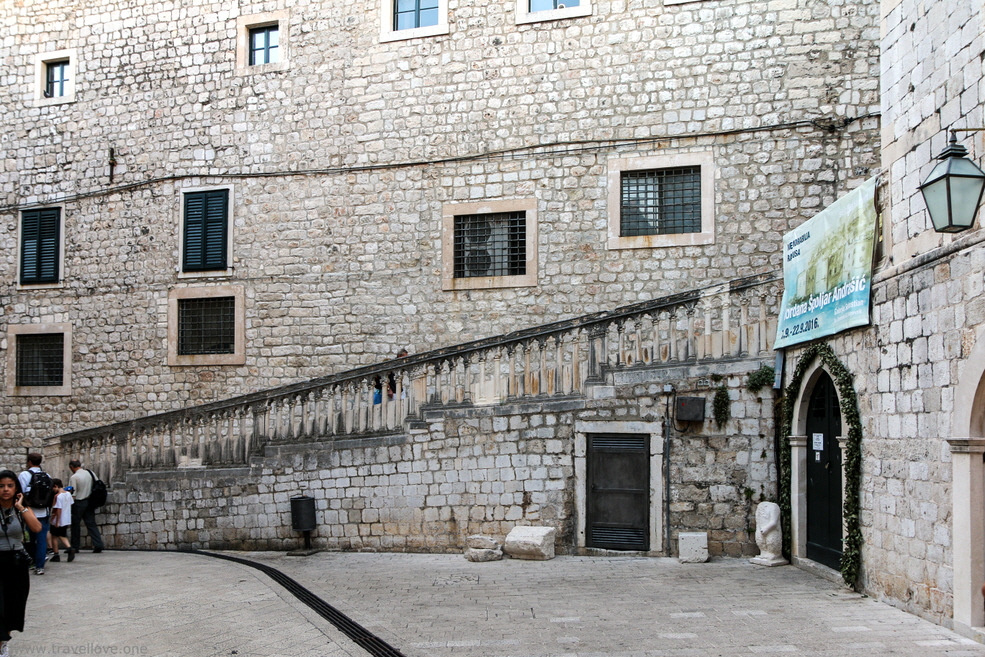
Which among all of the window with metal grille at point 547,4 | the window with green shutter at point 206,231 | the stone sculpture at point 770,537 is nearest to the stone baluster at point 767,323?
the stone sculpture at point 770,537

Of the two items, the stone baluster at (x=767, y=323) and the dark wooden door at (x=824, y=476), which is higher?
the stone baluster at (x=767, y=323)

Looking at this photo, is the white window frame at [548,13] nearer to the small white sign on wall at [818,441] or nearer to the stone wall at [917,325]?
the stone wall at [917,325]

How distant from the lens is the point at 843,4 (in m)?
13.4

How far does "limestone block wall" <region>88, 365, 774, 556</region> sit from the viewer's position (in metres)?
10.6

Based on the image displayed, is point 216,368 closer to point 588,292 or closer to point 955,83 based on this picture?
point 588,292

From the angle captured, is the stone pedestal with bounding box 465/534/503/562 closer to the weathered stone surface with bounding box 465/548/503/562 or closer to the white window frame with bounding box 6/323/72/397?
the weathered stone surface with bounding box 465/548/503/562

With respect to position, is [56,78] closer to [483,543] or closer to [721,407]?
[483,543]

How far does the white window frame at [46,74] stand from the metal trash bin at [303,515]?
34.4ft

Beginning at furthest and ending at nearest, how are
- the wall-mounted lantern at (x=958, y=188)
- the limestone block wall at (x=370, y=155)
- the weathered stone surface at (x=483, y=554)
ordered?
the limestone block wall at (x=370, y=155), the weathered stone surface at (x=483, y=554), the wall-mounted lantern at (x=958, y=188)

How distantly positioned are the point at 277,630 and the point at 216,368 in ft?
31.2

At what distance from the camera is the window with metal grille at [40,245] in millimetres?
17297

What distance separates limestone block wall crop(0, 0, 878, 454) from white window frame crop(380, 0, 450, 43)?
169mm

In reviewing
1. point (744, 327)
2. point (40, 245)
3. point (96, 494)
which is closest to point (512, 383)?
point (744, 327)

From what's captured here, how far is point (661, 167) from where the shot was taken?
554 inches
